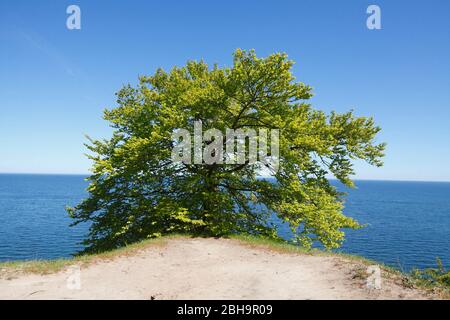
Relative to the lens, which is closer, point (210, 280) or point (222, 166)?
point (210, 280)

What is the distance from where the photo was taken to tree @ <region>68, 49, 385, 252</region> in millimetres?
20469

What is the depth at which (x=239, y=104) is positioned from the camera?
23.0 meters

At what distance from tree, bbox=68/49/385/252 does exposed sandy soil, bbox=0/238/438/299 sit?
4.84 meters

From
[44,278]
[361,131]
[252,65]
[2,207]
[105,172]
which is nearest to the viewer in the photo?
[44,278]

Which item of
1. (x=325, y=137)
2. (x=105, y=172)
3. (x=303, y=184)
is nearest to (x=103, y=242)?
(x=105, y=172)

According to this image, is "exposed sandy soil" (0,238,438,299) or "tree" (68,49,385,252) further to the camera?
"tree" (68,49,385,252)

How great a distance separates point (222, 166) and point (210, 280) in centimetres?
1220

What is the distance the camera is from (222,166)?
79.5ft

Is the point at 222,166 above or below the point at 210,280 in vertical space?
above

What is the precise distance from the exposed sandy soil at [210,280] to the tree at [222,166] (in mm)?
4844

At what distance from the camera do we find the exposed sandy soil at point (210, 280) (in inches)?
424

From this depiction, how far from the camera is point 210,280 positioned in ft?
41.9
